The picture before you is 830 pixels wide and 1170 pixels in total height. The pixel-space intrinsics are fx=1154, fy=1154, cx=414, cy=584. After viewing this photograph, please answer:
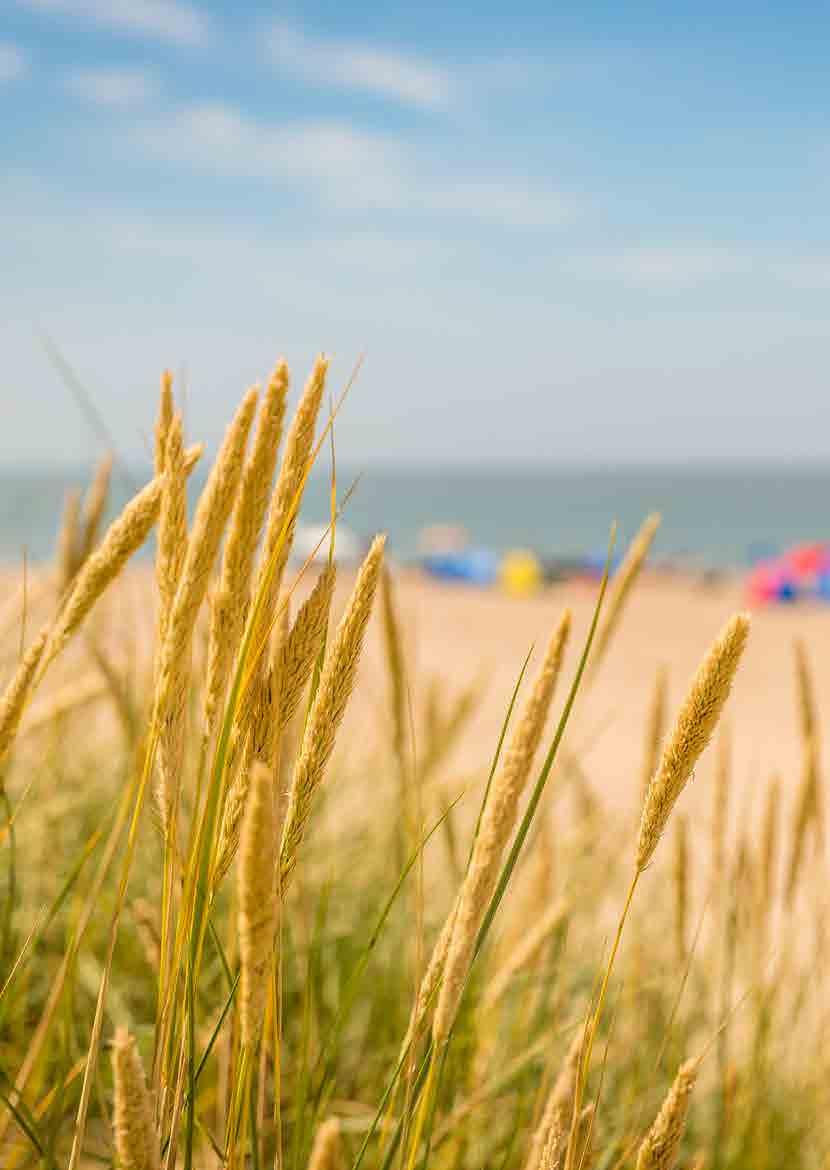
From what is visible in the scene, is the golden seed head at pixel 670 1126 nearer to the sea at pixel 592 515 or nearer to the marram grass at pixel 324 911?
the marram grass at pixel 324 911

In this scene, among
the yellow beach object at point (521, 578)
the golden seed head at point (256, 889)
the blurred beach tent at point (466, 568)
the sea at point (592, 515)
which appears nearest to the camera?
the golden seed head at point (256, 889)

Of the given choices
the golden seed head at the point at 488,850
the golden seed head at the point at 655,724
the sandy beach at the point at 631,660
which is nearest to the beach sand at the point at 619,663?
the sandy beach at the point at 631,660

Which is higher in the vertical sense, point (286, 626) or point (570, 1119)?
point (286, 626)

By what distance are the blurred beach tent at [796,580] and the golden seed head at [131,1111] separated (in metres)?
22.6

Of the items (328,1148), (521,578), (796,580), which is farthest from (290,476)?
(521,578)

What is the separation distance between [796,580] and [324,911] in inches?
928

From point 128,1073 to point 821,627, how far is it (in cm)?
1925

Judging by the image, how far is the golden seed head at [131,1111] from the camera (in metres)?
0.54

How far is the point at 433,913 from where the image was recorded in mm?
2449

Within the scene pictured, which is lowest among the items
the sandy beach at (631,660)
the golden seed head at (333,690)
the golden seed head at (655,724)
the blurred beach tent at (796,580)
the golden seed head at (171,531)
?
the sandy beach at (631,660)

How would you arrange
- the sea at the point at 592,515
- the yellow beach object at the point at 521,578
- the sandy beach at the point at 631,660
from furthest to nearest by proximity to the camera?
the sea at the point at 592,515
the yellow beach object at the point at 521,578
the sandy beach at the point at 631,660

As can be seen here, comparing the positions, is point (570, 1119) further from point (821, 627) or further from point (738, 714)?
point (821, 627)

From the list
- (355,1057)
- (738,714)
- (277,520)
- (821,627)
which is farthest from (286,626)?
(821,627)

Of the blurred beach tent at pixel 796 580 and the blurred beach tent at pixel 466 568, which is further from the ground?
the blurred beach tent at pixel 796 580
